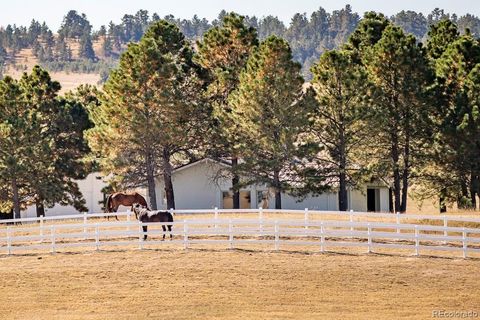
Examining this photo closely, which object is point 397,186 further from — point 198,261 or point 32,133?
point 198,261

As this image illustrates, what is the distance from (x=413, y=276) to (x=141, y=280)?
9.21 m

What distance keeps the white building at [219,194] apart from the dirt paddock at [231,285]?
23988 mm

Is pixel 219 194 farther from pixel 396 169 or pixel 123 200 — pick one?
pixel 123 200

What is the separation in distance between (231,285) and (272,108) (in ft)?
76.5

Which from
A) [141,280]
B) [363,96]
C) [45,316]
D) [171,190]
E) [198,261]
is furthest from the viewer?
[171,190]

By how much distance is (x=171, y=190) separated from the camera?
61.0 m

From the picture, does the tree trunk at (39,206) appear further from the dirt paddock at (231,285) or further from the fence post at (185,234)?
the fence post at (185,234)

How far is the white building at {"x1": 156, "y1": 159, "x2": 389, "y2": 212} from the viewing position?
63.4 meters

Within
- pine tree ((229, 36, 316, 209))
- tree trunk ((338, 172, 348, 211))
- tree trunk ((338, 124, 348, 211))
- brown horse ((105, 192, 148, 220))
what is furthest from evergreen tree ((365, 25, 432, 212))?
brown horse ((105, 192, 148, 220))

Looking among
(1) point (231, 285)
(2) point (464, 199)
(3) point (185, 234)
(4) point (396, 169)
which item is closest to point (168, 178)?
(4) point (396, 169)

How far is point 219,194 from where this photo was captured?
6425 centimetres

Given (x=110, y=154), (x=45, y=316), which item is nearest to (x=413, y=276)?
(x=45, y=316)

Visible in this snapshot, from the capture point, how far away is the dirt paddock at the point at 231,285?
31.6 meters

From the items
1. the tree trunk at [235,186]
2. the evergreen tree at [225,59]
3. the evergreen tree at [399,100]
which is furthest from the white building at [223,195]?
the evergreen tree at [399,100]
